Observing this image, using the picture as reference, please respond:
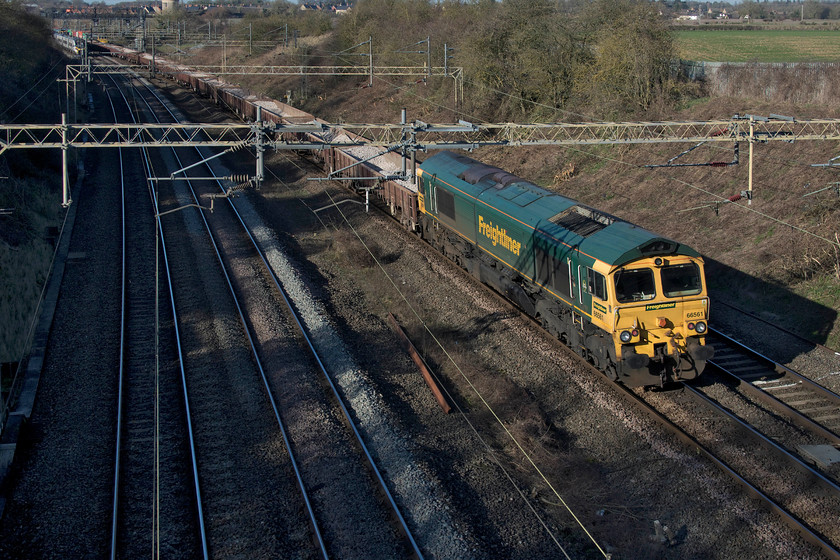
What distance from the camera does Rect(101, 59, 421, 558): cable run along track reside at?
10359 millimetres

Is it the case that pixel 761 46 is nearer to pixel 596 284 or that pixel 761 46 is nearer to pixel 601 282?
pixel 596 284

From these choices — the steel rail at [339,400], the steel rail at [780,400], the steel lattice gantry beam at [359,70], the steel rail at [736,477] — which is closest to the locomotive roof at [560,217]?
the steel rail at [736,477]

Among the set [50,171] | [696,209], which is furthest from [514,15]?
[50,171]

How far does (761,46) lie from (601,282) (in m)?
46.2

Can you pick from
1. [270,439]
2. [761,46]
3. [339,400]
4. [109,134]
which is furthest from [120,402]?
[761,46]

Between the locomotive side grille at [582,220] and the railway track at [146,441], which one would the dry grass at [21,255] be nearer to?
the railway track at [146,441]

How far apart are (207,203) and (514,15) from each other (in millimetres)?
22645

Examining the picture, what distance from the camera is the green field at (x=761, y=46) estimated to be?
143ft

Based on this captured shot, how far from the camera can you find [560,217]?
628 inches

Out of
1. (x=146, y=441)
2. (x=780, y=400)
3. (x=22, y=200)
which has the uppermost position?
(x=22, y=200)

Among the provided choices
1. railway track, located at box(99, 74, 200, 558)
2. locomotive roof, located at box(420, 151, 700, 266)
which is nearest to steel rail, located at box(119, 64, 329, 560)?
railway track, located at box(99, 74, 200, 558)

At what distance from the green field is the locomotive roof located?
21585 mm

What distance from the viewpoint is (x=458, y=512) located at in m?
10.8

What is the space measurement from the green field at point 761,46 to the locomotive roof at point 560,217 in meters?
21.6
